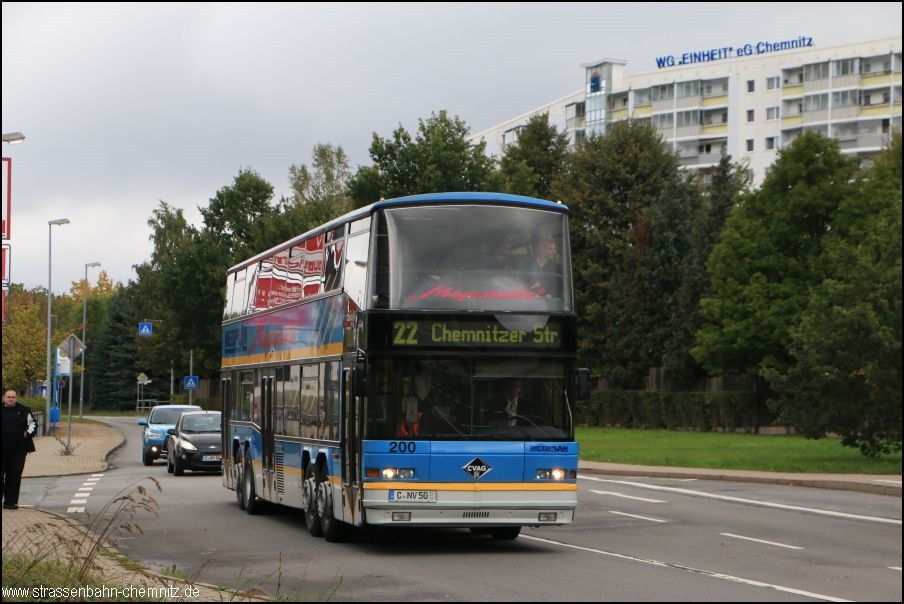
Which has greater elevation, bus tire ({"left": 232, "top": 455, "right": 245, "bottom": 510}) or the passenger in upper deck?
the passenger in upper deck

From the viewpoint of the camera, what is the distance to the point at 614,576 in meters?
13.3

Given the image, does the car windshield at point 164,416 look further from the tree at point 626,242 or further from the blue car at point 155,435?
the tree at point 626,242

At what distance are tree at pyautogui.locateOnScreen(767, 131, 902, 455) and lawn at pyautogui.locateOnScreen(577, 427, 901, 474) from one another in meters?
0.95

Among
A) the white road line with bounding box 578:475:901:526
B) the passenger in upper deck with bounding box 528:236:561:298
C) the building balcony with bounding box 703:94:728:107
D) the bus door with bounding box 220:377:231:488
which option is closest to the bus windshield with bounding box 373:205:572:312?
the passenger in upper deck with bounding box 528:236:561:298

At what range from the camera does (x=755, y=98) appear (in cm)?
12288

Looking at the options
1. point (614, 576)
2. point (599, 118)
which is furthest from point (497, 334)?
point (599, 118)

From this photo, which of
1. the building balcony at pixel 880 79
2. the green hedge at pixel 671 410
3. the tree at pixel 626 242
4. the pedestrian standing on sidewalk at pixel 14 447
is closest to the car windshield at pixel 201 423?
the pedestrian standing on sidewalk at pixel 14 447

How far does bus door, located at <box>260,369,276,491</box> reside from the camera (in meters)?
21.4

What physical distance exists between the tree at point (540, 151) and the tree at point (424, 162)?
2565 cm

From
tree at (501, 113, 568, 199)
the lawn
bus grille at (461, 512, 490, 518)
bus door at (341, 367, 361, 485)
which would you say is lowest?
the lawn

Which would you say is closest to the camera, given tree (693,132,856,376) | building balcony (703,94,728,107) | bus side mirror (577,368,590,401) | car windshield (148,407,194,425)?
bus side mirror (577,368,590,401)

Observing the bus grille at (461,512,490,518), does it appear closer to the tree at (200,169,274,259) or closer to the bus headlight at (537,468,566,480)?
the bus headlight at (537,468,566,480)

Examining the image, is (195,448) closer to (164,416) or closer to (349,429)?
(164,416)

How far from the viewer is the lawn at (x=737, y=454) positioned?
1293 inches
